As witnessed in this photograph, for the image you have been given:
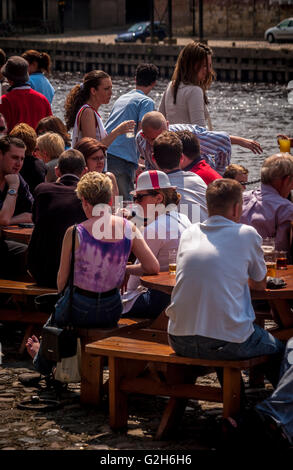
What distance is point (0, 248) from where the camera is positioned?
22.8 ft

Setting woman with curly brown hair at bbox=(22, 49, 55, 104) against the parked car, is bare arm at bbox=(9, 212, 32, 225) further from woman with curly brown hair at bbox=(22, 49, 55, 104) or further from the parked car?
the parked car

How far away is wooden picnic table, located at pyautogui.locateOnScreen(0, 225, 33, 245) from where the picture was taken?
23.0ft

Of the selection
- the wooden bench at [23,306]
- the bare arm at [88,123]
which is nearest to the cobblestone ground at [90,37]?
the bare arm at [88,123]

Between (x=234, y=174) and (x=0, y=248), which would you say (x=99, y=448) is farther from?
(x=234, y=174)

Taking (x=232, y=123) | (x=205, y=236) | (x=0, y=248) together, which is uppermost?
(x=205, y=236)

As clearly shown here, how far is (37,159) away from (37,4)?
60.4 meters

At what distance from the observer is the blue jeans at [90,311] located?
5.50m

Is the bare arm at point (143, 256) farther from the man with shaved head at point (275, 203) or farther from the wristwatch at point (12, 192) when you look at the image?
the wristwatch at point (12, 192)

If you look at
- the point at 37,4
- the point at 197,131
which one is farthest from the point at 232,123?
the point at 37,4

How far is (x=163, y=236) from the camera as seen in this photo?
19.3ft

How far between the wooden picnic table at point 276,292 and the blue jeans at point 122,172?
3.86 m

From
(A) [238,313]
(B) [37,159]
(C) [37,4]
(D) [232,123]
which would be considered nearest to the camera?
(A) [238,313]

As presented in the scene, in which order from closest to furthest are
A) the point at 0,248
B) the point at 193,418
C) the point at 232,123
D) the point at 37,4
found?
the point at 193,418 < the point at 0,248 < the point at 232,123 < the point at 37,4

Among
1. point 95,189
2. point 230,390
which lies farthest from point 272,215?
point 230,390
